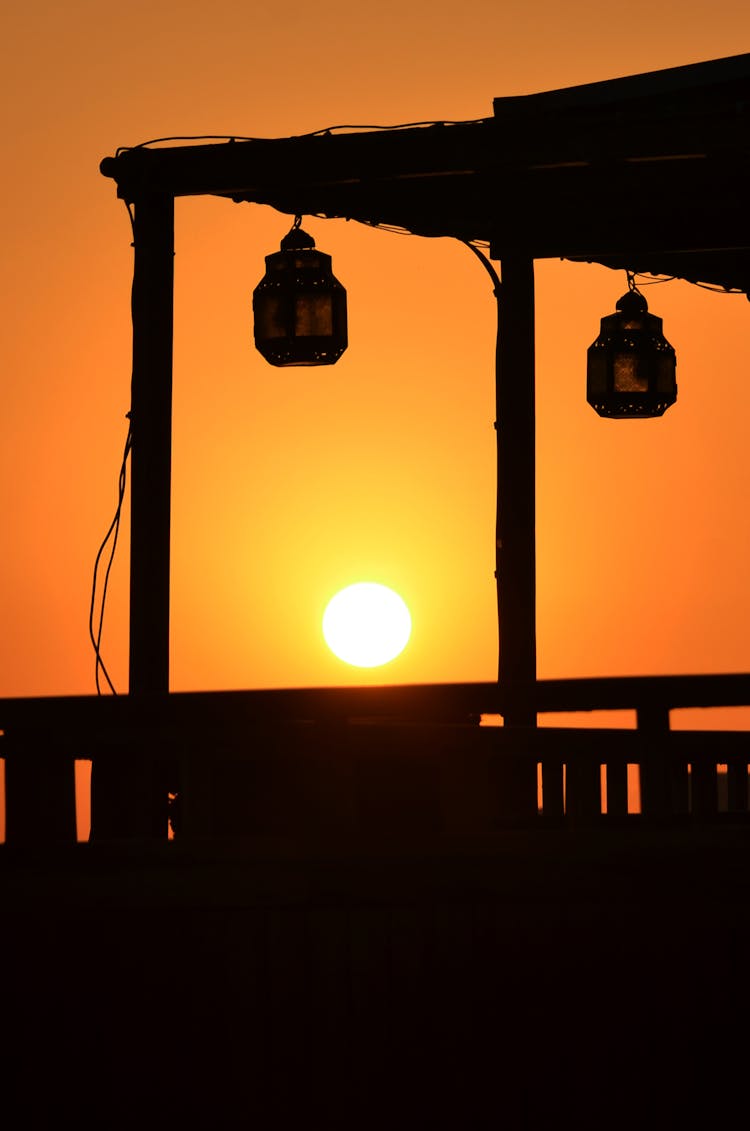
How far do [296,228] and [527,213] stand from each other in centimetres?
191

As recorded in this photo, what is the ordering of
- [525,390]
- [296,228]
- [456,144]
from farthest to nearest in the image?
1. [525,390]
2. [296,228]
3. [456,144]

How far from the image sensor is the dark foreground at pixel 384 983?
634 centimetres

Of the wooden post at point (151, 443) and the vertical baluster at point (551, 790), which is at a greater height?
the wooden post at point (151, 443)

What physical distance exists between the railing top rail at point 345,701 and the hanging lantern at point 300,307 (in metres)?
4.86

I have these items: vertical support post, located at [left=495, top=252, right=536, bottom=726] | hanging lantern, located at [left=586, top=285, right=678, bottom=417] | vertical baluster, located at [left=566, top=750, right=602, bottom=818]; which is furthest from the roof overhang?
vertical baluster, located at [left=566, top=750, right=602, bottom=818]

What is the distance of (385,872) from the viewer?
650 centimetres

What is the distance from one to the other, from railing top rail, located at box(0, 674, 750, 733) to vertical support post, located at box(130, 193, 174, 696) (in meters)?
4.23

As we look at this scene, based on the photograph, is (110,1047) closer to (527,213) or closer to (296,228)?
(296,228)

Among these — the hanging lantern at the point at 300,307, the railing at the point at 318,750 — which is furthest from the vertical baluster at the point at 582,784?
the hanging lantern at the point at 300,307

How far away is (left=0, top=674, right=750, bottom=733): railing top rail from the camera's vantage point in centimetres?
639

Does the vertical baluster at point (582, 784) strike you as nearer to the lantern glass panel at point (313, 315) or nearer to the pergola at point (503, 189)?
the pergola at point (503, 189)

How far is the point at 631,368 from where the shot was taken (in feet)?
44.0

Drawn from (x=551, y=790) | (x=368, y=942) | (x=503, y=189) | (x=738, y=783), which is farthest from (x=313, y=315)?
(x=368, y=942)

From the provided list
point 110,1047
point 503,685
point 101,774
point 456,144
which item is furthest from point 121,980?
point 456,144
